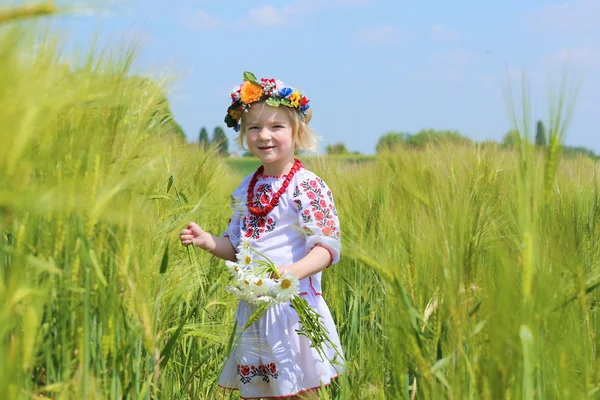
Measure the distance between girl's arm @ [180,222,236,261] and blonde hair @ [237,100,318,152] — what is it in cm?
39

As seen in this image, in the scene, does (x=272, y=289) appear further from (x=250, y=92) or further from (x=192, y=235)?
(x=250, y=92)

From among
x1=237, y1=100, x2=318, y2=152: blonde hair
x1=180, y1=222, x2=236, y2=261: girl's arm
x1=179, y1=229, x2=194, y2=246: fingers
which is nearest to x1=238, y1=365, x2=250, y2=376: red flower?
x1=180, y1=222, x2=236, y2=261: girl's arm

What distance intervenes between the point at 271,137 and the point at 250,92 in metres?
0.17

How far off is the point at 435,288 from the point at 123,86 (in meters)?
0.68

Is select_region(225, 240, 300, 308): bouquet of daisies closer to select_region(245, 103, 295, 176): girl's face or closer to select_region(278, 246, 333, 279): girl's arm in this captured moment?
select_region(278, 246, 333, 279): girl's arm

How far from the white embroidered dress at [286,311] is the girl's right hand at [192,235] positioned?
0.41 ft

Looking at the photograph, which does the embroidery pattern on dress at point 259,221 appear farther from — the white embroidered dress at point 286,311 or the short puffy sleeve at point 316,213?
the short puffy sleeve at point 316,213

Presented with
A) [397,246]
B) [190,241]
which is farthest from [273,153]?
[397,246]

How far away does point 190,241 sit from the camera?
201 cm

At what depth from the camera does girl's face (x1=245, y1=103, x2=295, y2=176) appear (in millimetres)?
2221

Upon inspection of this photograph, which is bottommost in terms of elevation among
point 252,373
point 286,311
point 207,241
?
point 252,373

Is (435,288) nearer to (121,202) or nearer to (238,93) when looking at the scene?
(121,202)

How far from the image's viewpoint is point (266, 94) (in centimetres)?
227

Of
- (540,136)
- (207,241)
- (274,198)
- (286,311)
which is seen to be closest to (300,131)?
(274,198)
